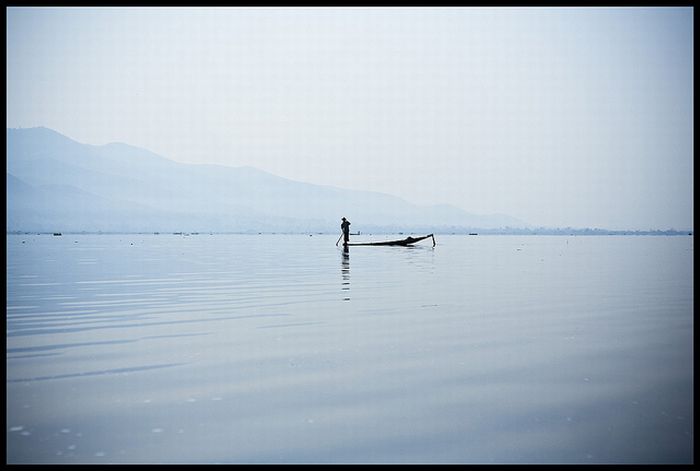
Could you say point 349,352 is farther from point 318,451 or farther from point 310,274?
point 310,274

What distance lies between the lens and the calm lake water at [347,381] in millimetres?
6820

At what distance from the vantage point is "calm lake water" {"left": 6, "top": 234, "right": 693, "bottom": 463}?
6820 millimetres

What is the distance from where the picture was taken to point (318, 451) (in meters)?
6.68

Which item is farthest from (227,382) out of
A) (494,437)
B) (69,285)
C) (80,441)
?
(69,285)

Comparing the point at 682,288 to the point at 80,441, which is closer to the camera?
the point at 80,441

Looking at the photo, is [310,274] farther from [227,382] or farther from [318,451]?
[318,451]

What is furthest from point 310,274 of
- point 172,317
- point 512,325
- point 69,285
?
point 512,325

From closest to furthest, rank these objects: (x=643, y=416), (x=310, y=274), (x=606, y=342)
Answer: (x=643, y=416)
(x=606, y=342)
(x=310, y=274)

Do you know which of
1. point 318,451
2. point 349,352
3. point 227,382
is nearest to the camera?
point 318,451

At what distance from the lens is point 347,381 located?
30.4 feet

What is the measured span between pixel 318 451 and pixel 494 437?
2.19m

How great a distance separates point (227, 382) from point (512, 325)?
813 centimetres

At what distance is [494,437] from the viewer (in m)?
7.06

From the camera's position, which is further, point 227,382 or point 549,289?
point 549,289
